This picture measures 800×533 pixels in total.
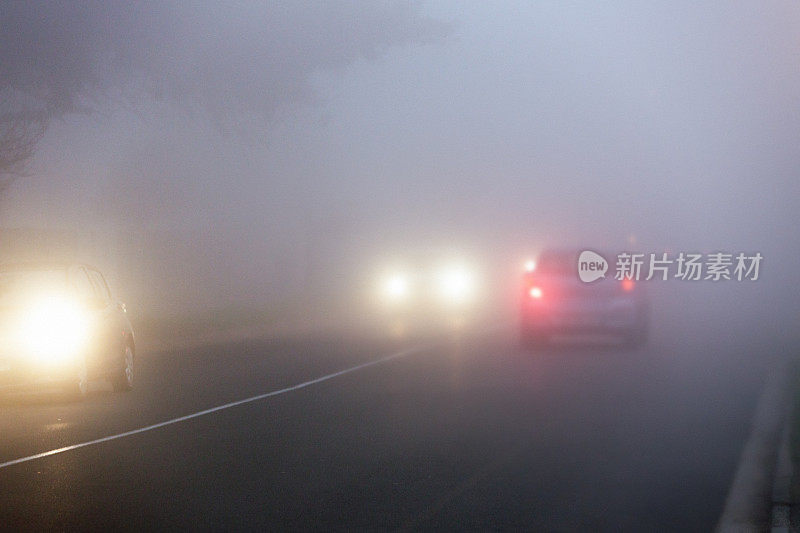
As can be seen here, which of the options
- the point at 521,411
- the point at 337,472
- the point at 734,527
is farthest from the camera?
the point at 521,411

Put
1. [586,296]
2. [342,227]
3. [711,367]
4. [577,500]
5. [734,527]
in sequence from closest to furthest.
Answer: [734,527] < [577,500] < [711,367] < [586,296] < [342,227]

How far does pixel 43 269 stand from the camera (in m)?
16.0

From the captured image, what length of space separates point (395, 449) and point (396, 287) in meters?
35.7

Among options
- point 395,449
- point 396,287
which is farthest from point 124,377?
point 396,287

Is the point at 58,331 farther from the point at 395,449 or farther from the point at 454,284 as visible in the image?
the point at 454,284

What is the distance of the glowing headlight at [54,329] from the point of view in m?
15.1

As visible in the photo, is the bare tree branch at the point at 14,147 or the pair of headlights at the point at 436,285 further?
the pair of headlights at the point at 436,285

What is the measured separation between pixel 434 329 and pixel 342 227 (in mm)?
26660

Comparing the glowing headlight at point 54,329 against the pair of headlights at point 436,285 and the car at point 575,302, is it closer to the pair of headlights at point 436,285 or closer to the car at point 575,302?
A: the car at point 575,302

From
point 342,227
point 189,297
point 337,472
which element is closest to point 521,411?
point 337,472

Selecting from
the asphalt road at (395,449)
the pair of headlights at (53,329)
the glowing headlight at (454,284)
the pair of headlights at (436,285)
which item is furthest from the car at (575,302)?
the glowing headlight at (454,284)

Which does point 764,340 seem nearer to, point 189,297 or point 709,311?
point 709,311

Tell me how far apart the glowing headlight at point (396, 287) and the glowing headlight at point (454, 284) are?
1.75 meters

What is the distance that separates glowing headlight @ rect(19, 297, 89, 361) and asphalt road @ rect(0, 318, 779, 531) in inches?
26.4
